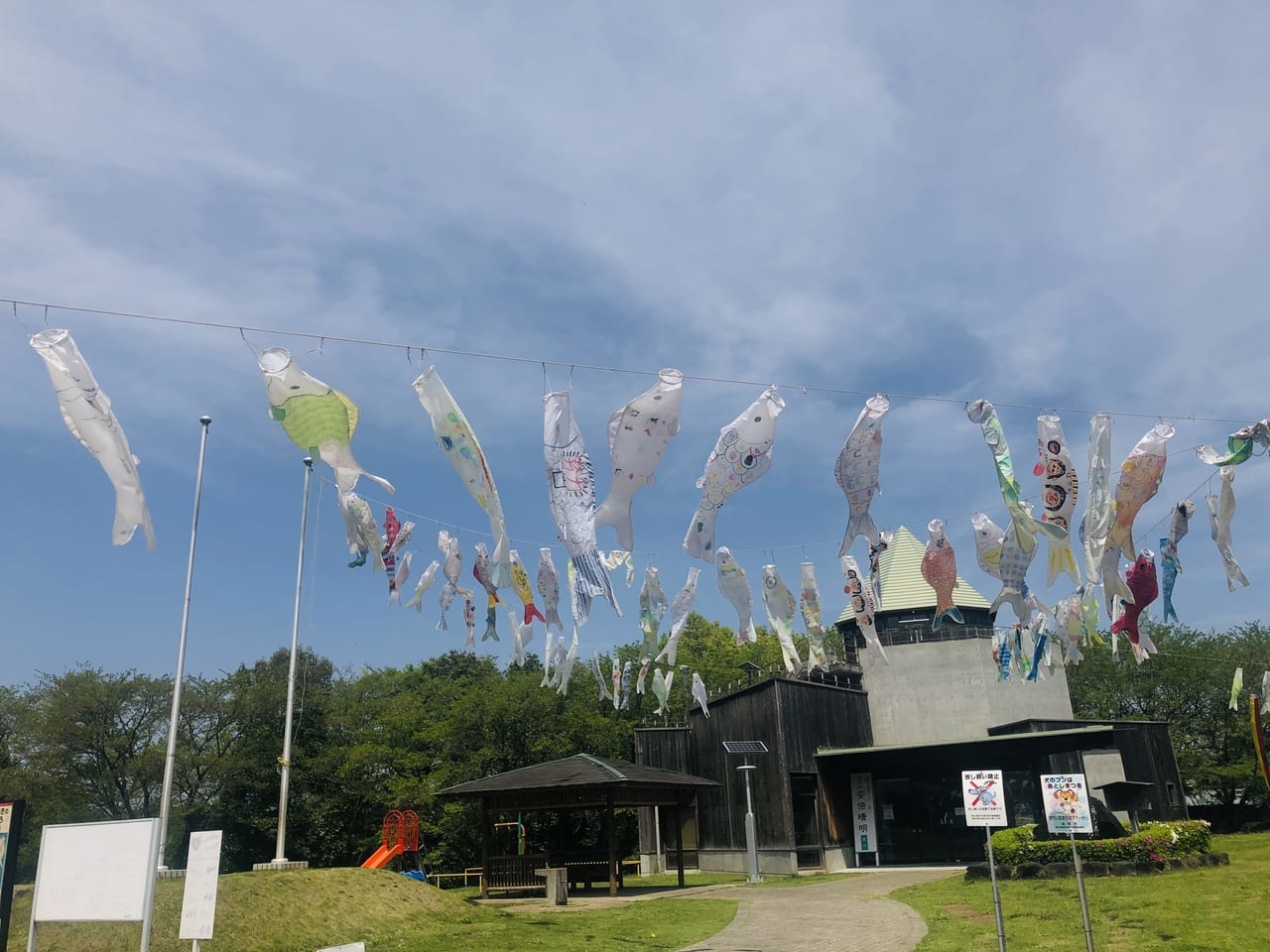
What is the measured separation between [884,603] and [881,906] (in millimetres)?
17008

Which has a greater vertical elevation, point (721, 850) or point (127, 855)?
point (127, 855)

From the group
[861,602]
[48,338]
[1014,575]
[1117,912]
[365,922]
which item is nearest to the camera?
[48,338]

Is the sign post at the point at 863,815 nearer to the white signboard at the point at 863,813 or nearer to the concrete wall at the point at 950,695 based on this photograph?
Result: the white signboard at the point at 863,813

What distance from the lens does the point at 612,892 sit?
20859 millimetres

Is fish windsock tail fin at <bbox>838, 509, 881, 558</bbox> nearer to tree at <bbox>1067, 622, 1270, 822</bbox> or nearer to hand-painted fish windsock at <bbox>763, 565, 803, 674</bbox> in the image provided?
hand-painted fish windsock at <bbox>763, 565, 803, 674</bbox>

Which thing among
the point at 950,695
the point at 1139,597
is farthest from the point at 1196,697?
the point at 1139,597

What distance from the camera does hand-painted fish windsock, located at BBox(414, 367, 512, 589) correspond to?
10039 mm

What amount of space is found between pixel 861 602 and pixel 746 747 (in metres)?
10.2

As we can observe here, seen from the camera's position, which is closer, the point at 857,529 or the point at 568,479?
the point at 568,479

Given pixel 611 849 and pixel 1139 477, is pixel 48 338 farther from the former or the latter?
pixel 611 849

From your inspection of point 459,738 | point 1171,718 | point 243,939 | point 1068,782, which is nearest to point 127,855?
point 243,939

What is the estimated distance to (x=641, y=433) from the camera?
1040 cm

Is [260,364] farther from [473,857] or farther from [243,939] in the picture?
[473,857]

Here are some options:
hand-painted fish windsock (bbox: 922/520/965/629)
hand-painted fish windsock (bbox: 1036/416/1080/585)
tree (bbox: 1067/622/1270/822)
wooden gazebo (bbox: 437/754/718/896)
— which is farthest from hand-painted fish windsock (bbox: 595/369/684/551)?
tree (bbox: 1067/622/1270/822)
